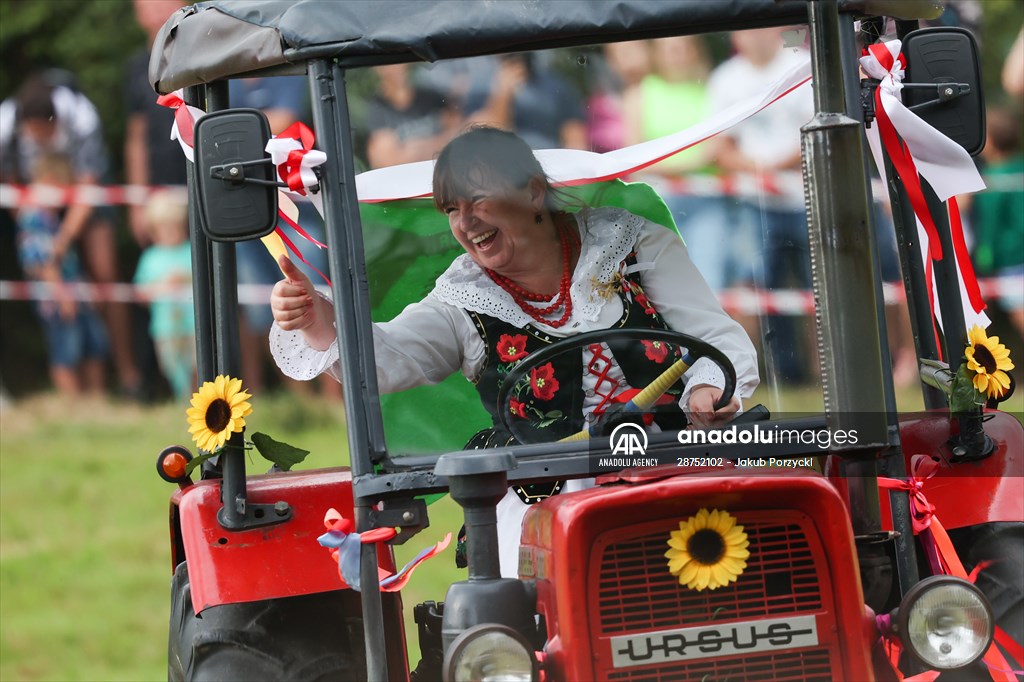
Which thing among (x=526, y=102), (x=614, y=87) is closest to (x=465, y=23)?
(x=526, y=102)

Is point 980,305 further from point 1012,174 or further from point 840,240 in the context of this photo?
point 1012,174

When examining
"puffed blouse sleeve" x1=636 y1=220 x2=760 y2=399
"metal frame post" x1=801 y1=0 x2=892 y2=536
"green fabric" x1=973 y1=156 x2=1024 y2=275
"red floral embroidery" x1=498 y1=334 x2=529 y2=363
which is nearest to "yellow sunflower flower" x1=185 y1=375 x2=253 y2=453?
"red floral embroidery" x1=498 y1=334 x2=529 y2=363

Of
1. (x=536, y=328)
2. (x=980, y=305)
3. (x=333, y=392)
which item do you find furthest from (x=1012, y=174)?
(x=536, y=328)

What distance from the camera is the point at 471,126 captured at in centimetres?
335

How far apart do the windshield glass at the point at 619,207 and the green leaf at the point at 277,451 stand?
0.46m

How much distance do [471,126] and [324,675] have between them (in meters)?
1.19

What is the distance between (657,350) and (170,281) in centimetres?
680

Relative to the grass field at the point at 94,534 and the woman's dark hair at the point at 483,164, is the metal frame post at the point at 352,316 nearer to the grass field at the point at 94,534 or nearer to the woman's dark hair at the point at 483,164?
the woman's dark hair at the point at 483,164

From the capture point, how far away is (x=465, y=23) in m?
3.25

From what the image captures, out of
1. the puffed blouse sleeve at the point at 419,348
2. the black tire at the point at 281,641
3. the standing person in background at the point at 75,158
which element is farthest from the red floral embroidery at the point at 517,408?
the standing person in background at the point at 75,158

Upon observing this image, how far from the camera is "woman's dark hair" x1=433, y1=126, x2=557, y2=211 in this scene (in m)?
3.35

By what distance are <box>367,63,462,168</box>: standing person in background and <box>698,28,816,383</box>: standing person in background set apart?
1.82ft

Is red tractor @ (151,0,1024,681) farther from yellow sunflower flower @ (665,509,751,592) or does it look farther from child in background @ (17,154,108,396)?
child in background @ (17,154,108,396)

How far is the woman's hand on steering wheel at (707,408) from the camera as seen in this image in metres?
3.26
